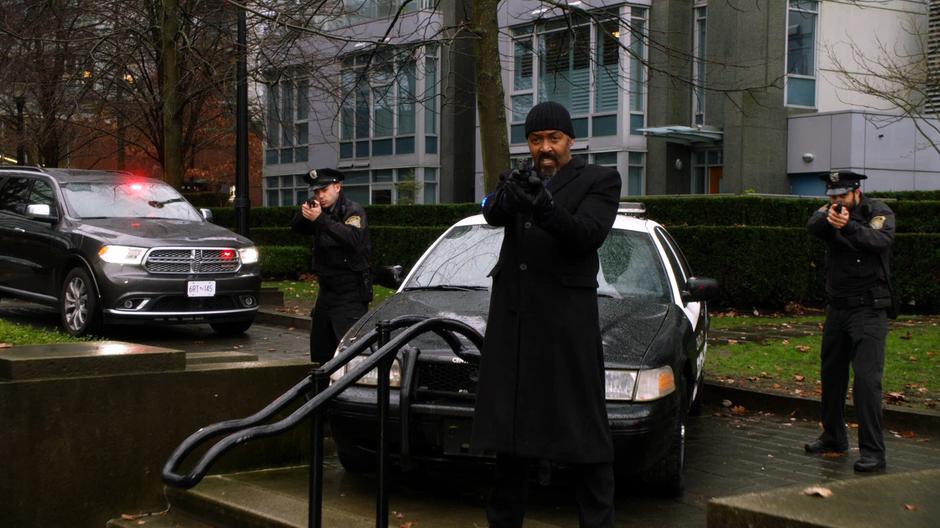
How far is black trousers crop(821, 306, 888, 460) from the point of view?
7.09 m

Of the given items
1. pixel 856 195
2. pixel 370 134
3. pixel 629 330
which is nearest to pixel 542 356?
pixel 629 330

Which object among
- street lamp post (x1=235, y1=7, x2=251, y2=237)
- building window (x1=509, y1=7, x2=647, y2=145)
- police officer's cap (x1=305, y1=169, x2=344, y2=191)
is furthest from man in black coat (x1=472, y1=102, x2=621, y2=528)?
building window (x1=509, y1=7, x2=647, y2=145)

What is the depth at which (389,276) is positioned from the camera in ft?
25.2

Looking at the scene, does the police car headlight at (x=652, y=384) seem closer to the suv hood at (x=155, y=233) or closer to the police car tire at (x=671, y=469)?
the police car tire at (x=671, y=469)

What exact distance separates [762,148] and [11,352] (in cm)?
2326

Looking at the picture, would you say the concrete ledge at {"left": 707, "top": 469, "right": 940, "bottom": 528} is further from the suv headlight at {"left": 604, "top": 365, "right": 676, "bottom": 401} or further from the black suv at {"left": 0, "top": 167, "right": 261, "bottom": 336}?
the black suv at {"left": 0, "top": 167, "right": 261, "bottom": 336}

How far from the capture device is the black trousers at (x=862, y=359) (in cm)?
709

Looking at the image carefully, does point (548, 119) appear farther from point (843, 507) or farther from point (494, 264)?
point (494, 264)

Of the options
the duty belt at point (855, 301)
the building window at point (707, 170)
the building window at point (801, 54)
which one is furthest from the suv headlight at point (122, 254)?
the building window at point (707, 170)

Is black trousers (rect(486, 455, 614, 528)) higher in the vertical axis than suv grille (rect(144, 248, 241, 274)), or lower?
lower

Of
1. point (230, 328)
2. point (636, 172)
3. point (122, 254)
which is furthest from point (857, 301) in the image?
point (636, 172)

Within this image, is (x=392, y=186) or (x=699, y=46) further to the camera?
(x=392, y=186)

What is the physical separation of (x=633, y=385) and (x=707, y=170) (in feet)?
78.5

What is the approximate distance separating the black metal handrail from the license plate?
7397 millimetres
